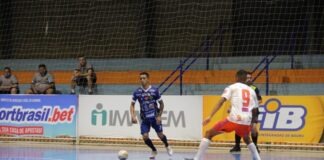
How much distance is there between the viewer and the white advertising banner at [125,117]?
59.3 ft

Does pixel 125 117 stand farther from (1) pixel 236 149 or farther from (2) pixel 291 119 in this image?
(2) pixel 291 119

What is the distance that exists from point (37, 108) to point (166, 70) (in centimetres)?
598

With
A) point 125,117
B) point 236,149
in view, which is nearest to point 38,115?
point 125,117

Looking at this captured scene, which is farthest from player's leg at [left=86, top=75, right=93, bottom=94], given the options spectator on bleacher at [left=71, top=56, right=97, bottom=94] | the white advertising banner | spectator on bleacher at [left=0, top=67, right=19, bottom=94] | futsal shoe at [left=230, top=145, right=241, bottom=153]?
futsal shoe at [left=230, top=145, right=241, bottom=153]

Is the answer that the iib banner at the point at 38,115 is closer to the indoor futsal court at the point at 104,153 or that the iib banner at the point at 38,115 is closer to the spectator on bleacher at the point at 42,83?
the spectator on bleacher at the point at 42,83

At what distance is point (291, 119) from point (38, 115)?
8.02 metres

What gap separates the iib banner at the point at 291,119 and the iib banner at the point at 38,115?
6.02m

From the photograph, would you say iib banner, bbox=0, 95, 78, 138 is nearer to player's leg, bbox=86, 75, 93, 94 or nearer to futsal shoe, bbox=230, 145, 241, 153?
player's leg, bbox=86, 75, 93, 94

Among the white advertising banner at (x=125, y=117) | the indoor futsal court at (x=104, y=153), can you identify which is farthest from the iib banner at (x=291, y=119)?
the white advertising banner at (x=125, y=117)

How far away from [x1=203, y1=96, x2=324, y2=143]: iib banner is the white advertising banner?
6.34ft

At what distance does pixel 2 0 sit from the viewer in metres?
27.9

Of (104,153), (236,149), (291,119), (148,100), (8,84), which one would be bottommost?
(104,153)

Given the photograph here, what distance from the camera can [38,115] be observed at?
1980 cm

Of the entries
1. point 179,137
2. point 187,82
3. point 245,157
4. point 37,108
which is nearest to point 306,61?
point 187,82
